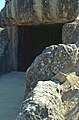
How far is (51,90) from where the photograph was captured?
314 cm

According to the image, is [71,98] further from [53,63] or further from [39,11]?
[39,11]

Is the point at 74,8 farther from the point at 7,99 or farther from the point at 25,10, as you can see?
the point at 7,99

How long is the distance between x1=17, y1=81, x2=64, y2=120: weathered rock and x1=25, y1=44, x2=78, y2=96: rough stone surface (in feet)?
1.83

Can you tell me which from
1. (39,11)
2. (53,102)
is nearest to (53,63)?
(53,102)

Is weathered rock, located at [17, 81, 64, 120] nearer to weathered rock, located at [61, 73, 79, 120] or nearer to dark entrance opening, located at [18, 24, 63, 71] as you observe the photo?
weathered rock, located at [61, 73, 79, 120]

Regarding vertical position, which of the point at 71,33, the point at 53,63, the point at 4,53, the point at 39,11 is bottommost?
the point at 4,53

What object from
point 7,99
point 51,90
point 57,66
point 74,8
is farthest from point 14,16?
point 51,90

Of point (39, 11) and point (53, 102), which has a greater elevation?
point (39, 11)

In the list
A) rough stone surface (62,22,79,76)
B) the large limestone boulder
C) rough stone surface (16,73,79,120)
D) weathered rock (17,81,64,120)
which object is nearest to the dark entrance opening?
rough stone surface (62,22,79,76)

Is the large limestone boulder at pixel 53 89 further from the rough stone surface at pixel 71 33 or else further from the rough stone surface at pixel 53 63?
the rough stone surface at pixel 71 33

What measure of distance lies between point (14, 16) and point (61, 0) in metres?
1.36

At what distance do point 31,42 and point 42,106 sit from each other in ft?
15.6

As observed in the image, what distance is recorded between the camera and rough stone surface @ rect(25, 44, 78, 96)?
12.0 ft

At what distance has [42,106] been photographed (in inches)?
108
